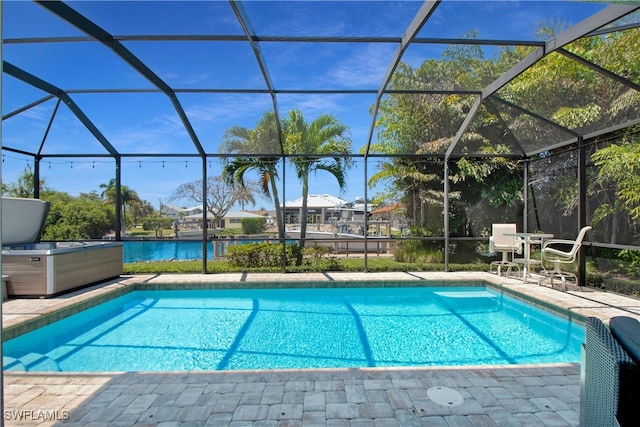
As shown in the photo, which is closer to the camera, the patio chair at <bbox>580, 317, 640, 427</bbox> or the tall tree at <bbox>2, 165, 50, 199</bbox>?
the patio chair at <bbox>580, 317, 640, 427</bbox>

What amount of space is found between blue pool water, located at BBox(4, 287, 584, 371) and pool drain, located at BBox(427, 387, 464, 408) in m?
1.29

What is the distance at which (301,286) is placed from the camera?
7.26m

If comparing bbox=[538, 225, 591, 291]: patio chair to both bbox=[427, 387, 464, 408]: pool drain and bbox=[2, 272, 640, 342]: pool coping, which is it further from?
bbox=[427, 387, 464, 408]: pool drain

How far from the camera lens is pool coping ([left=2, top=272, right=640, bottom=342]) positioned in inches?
189

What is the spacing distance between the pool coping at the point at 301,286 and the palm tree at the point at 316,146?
1355 mm

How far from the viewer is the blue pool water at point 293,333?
4119mm

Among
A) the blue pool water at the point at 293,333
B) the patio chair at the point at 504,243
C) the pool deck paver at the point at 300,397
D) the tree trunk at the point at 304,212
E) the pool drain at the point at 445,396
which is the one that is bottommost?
the blue pool water at the point at 293,333

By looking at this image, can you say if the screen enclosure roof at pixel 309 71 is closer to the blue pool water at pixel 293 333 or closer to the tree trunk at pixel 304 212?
the tree trunk at pixel 304 212

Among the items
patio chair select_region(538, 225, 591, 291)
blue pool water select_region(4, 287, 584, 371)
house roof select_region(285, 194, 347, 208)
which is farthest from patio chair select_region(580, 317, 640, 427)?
house roof select_region(285, 194, 347, 208)

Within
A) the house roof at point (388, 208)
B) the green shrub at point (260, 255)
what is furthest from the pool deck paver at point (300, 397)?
the house roof at point (388, 208)

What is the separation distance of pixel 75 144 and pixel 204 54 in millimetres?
4168

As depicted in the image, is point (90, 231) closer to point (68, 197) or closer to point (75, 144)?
point (68, 197)

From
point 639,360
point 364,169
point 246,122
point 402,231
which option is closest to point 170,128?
point 246,122

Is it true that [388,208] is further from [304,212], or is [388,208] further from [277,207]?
[277,207]
